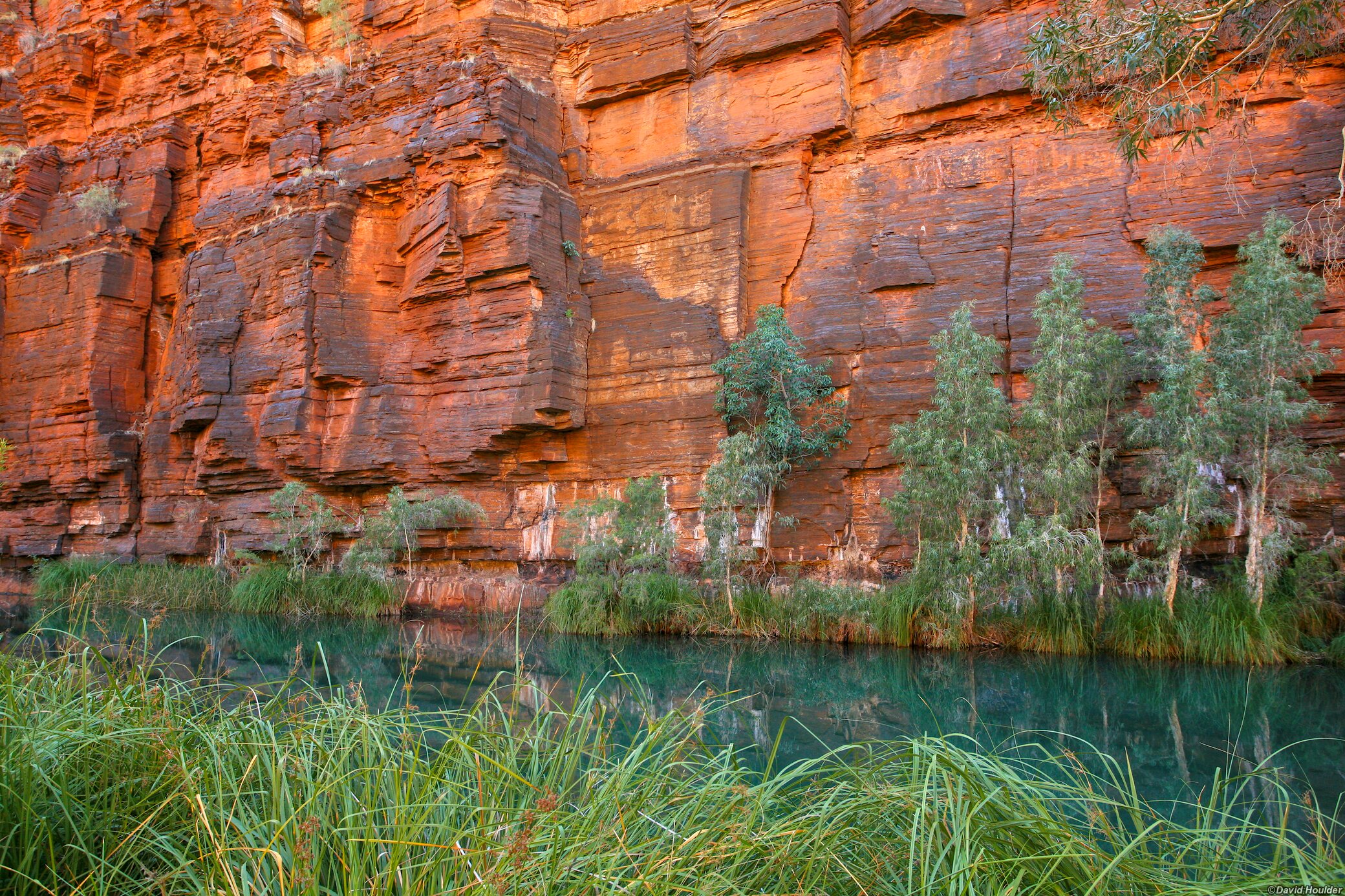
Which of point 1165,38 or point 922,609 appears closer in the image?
point 1165,38

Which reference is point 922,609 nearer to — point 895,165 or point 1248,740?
point 1248,740

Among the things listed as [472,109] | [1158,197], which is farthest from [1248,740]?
[472,109]

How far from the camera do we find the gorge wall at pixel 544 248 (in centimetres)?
1573

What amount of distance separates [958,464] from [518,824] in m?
11.5

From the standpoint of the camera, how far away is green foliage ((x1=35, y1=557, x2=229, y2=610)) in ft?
62.4

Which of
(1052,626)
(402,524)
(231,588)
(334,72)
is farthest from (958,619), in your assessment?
(334,72)

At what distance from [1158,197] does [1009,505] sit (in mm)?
6634

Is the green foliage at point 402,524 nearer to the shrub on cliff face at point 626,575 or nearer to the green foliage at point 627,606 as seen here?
the shrub on cliff face at point 626,575

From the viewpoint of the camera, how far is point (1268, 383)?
11.1m

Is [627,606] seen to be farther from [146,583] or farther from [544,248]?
[146,583]

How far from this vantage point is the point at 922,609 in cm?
1265

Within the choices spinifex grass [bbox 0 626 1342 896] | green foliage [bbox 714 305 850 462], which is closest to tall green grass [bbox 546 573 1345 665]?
green foliage [bbox 714 305 850 462]

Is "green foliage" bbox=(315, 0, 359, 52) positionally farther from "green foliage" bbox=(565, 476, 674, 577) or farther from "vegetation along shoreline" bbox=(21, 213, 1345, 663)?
"green foliage" bbox=(565, 476, 674, 577)

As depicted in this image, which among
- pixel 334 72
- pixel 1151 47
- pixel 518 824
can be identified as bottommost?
pixel 518 824
